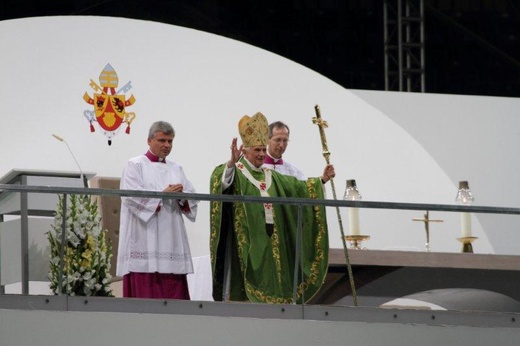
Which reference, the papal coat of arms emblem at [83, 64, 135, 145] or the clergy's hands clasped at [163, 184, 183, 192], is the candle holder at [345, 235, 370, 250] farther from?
the papal coat of arms emblem at [83, 64, 135, 145]

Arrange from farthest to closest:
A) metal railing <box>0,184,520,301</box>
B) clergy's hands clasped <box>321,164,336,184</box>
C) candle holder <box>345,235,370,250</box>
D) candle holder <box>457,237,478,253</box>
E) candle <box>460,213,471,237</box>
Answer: candle holder <box>457,237,478,253</box>, candle <box>460,213,471,237</box>, candle holder <box>345,235,370,250</box>, clergy's hands clasped <box>321,164,336,184</box>, metal railing <box>0,184,520,301</box>

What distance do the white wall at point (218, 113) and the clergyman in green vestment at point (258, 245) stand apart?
7.79ft

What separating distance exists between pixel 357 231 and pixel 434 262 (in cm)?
76

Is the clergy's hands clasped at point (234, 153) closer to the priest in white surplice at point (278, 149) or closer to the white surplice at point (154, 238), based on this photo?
the white surplice at point (154, 238)

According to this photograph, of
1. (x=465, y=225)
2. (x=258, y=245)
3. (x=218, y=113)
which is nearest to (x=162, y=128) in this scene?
(x=258, y=245)

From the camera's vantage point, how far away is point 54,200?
29.0 ft

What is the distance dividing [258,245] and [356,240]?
3.31 feet

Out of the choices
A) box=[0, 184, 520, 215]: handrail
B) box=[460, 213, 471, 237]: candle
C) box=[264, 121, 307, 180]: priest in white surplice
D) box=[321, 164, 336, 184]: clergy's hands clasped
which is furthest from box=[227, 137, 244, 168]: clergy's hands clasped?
box=[460, 213, 471, 237]: candle

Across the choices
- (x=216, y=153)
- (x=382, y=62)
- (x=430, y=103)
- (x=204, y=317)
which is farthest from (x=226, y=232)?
(x=382, y=62)

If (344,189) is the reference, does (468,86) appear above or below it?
above

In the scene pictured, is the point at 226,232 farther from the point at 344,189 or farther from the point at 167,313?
the point at 344,189

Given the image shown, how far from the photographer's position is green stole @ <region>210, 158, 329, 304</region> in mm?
9306

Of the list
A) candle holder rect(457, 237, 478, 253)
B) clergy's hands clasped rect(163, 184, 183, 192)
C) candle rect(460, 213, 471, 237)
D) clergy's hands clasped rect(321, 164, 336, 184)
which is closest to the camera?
clergy's hands clasped rect(163, 184, 183, 192)

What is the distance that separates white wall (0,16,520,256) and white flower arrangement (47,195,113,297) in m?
3.32
